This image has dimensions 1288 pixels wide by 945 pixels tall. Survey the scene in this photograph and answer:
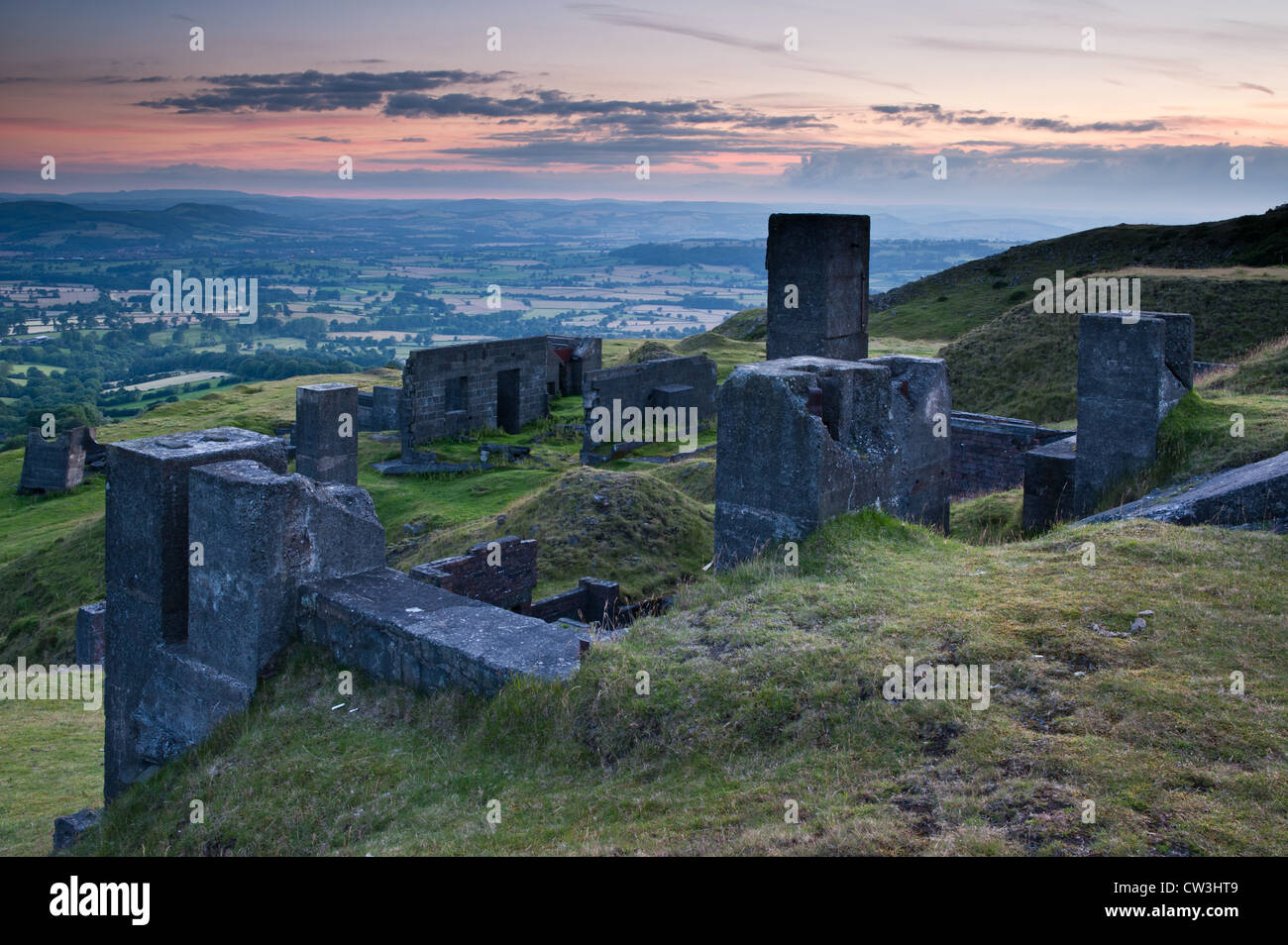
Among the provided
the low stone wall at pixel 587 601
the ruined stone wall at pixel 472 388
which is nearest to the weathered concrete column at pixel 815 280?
the low stone wall at pixel 587 601

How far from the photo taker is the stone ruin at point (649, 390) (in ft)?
86.2

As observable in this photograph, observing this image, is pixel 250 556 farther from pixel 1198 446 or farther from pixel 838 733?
pixel 1198 446

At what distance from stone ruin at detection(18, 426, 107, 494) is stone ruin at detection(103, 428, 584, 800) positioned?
27660 millimetres

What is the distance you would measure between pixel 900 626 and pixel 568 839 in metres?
2.80

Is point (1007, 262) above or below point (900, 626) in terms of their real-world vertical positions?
above

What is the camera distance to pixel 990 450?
17.1 metres

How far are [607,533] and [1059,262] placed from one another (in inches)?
1499

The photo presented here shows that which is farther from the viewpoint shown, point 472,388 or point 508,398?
point 508,398

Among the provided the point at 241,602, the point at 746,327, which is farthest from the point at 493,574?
the point at 746,327

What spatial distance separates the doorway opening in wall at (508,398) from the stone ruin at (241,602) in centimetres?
2294

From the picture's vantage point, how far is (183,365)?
96500 millimetres

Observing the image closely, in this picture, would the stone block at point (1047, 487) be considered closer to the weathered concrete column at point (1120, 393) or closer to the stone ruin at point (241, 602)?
the weathered concrete column at point (1120, 393)
